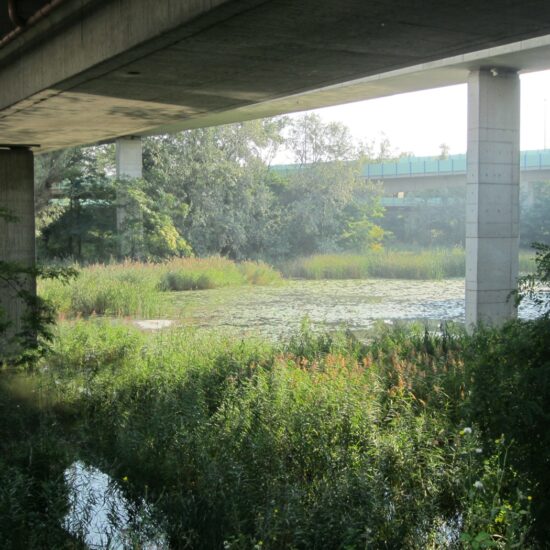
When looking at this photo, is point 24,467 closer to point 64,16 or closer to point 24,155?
point 64,16

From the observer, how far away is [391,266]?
33.4 m

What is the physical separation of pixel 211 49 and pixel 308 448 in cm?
341

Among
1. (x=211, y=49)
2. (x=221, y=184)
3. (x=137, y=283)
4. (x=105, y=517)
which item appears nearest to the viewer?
(x=211, y=49)

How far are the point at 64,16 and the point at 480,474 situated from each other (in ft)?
16.4

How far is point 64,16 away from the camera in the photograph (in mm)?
6785

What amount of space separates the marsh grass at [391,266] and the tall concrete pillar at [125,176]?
26.8 ft

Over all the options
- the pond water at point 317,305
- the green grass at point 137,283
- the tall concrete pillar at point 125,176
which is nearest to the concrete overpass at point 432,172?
the pond water at point 317,305

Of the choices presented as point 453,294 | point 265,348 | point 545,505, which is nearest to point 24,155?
point 265,348

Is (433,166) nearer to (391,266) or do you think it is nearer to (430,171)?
(430,171)

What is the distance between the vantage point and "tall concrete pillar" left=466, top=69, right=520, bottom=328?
15.3m

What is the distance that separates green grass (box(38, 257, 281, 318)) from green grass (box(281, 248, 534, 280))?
13.3ft

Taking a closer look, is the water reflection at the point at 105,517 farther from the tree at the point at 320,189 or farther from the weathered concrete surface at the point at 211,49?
the tree at the point at 320,189

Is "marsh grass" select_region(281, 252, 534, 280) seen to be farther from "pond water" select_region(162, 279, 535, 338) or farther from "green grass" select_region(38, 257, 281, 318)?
"green grass" select_region(38, 257, 281, 318)

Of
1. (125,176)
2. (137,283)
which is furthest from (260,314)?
(125,176)
